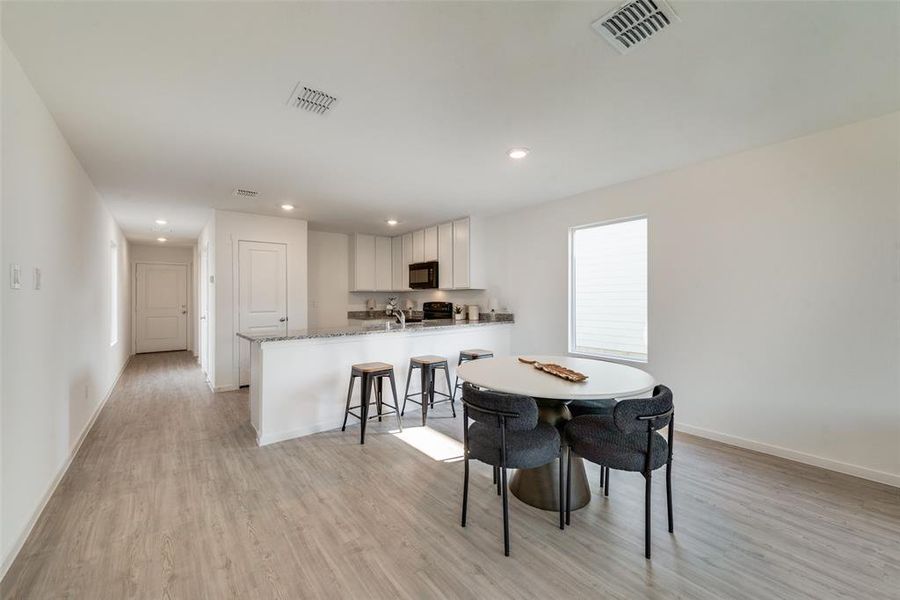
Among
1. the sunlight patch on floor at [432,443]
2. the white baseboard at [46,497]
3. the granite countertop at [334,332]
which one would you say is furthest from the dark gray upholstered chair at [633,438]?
the white baseboard at [46,497]

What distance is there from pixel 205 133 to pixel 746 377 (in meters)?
4.55

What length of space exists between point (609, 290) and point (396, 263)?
4.08 m

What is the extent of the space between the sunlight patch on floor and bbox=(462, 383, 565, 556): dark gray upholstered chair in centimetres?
96

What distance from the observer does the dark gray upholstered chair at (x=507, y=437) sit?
1884 mm

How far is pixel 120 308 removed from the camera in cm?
609

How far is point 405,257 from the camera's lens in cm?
676

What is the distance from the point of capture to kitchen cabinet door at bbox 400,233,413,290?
662 centimetres

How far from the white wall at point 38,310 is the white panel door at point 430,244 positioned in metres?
3.99

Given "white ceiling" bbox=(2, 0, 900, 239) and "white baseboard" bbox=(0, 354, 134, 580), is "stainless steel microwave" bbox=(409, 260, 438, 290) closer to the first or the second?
"white ceiling" bbox=(2, 0, 900, 239)

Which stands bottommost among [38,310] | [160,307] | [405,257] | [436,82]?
[160,307]

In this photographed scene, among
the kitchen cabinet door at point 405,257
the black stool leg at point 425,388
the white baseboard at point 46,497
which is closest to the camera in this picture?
the white baseboard at point 46,497

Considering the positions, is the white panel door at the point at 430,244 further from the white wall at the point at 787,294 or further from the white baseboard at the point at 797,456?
the white baseboard at the point at 797,456

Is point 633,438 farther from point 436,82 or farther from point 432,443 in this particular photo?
point 436,82

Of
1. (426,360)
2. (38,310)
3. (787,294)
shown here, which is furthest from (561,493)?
(38,310)
